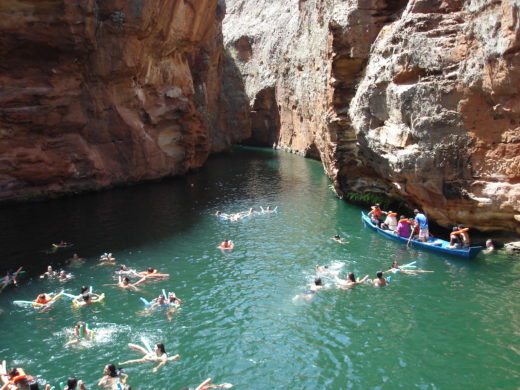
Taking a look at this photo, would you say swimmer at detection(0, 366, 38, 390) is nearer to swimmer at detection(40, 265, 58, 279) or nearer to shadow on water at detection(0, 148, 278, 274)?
swimmer at detection(40, 265, 58, 279)

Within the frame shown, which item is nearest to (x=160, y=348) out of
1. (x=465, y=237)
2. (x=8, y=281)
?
(x=8, y=281)

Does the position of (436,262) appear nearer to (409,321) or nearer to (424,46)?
(409,321)

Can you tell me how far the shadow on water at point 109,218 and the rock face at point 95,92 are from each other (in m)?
2.25

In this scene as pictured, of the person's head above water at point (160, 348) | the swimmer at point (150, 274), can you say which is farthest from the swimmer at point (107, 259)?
the person's head above water at point (160, 348)

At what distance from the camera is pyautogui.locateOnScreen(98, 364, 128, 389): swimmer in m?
13.2

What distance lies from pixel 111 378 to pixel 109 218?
64.0 ft

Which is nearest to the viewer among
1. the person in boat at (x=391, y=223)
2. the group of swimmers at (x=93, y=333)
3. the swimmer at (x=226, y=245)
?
the group of swimmers at (x=93, y=333)

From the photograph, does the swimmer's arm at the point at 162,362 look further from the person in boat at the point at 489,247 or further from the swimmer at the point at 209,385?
the person in boat at the point at 489,247

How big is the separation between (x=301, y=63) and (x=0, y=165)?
40413 millimetres

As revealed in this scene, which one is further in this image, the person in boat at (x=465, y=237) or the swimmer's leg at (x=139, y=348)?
the person in boat at (x=465, y=237)

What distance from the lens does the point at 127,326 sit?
1669 cm

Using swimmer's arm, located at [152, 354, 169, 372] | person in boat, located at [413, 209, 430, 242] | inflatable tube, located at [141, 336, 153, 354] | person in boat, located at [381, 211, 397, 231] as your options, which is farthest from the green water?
person in boat, located at [413, 209, 430, 242]

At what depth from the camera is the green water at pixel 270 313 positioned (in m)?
13.8

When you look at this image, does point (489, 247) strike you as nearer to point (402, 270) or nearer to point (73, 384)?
point (402, 270)
